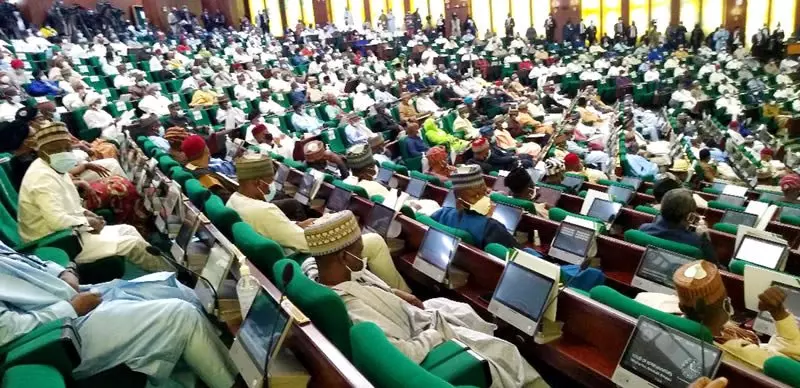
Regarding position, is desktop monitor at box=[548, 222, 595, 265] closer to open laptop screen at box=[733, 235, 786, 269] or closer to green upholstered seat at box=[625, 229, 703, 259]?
green upholstered seat at box=[625, 229, 703, 259]

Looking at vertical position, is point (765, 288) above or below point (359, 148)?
below

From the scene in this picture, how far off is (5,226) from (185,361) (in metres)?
1.52

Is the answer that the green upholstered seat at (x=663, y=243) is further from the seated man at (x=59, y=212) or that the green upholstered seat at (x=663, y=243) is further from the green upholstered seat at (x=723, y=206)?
the seated man at (x=59, y=212)

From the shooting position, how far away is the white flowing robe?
5.49 ft

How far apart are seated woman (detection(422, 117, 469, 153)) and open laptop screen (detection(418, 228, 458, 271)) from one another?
443cm

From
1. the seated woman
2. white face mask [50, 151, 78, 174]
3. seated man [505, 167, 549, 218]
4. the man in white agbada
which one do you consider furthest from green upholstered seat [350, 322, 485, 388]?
the seated woman

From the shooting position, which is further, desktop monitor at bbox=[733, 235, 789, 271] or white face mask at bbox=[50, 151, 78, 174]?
white face mask at bbox=[50, 151, 78, 174]

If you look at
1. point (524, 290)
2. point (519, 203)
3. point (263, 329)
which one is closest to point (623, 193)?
point (519, 203)

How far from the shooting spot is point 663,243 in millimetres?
2479

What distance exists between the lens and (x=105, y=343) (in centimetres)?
166

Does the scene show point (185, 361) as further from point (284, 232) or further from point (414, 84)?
point (414, 84)

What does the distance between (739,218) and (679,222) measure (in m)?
1.04

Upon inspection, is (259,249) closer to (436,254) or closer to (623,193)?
(436,254)

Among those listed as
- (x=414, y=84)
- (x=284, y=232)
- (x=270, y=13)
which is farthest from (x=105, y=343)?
(x=270, y=13)
